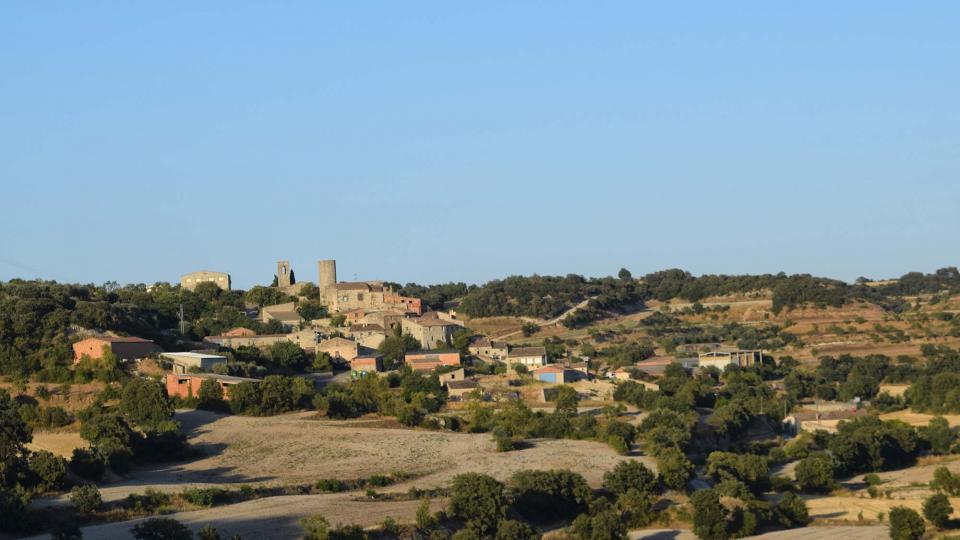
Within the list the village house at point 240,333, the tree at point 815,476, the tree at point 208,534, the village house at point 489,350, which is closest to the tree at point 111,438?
the tree at point 208,534

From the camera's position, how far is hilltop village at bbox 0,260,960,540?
119ft

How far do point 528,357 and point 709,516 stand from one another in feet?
92.2

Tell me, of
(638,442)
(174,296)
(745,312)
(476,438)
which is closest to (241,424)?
(476,438)

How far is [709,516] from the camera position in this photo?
37.3 metres

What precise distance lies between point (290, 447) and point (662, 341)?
124ft

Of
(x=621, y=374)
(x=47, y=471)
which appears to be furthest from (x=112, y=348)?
(x=621, y=374)

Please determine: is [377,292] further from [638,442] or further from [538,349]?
[638,442]

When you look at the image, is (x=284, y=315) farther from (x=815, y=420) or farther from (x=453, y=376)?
(x=815, y=420)

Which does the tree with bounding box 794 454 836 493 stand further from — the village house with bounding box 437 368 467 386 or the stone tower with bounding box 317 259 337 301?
the stone tower with bounding box 317 259 337 301

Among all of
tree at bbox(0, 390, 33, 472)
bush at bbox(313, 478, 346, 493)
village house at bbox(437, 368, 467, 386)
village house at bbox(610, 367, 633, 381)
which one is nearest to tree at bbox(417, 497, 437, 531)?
bush at bbox(313, 478, 346, 493)

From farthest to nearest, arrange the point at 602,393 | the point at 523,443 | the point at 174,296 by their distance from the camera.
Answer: the point at 174,296, the point at 602,393, the point at 523,443

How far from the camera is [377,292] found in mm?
81562

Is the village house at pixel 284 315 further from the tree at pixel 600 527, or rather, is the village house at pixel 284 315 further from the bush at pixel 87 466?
the tree at pixel 600 527

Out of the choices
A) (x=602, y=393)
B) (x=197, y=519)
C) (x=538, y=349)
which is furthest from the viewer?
(x=538, y=349)
